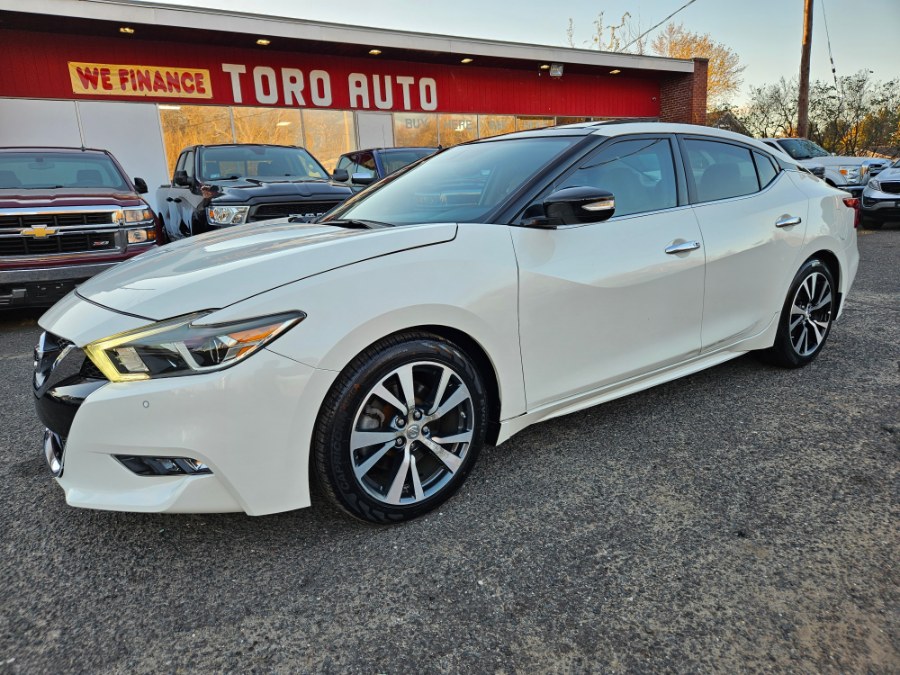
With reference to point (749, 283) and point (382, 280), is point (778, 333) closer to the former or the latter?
point (749, 283)

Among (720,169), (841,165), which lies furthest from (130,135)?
(841,165)

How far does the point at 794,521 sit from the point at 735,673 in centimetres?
Answer: 86

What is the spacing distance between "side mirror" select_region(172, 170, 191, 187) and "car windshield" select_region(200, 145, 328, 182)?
0.55ft

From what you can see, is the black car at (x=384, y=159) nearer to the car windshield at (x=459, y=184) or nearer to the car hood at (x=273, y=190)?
the car hood at (x=273, y=190)

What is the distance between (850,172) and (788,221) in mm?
13346

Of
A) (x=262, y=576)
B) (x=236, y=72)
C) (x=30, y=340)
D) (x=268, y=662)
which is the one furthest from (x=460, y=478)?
(x=236, y=72)

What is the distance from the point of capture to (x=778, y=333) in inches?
144

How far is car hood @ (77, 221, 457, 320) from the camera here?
1979mm

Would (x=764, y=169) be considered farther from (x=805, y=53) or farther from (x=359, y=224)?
(x=805, y=53)

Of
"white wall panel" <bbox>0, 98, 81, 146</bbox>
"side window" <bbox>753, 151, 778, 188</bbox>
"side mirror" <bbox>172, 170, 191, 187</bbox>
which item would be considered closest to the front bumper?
"side window" <bbox>753, 151, 778, 188</bbox>

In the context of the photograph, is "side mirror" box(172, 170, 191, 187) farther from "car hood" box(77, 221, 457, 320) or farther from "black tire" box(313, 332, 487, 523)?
"black tire" box(313, 332, 487, 523)

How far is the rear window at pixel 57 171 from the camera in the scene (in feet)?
20.2

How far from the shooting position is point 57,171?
6484mm

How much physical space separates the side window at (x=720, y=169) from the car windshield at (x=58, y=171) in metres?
5.75
